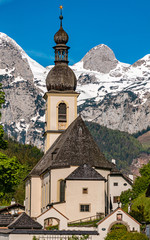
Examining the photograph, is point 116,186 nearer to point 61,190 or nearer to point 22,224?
point 61,190

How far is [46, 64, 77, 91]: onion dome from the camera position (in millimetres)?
86938

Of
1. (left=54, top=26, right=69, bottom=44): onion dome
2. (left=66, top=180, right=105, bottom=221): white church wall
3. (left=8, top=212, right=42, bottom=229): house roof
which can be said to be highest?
(left=54, top=26, right=69, bottom=44): onion dome

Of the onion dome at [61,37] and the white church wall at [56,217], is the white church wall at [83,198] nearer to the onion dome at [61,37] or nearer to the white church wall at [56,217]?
the white church wall at [56,217]

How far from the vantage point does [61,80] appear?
86938mm

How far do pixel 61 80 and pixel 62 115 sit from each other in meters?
4.82

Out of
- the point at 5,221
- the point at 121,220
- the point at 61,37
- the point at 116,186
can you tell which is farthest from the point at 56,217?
the point at 61,37

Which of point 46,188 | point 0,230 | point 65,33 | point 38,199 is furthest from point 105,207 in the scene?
point 65,33

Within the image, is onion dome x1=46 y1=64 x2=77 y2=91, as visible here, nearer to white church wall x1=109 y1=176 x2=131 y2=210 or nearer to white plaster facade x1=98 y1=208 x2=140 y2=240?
white church wall x1=109 y1=176 x2=131 y2=210

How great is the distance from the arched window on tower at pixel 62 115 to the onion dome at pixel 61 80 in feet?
8.01

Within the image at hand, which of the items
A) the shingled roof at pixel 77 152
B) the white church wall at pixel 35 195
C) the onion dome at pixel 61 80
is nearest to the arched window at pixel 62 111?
the onion dome at pixel 61 80

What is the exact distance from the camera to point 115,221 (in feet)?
145

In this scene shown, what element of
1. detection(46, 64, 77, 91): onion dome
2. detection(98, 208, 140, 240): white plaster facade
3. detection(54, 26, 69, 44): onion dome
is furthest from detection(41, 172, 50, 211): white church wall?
detection(98, 208, 140, 240): white plaster facade

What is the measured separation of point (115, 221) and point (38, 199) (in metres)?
35.2

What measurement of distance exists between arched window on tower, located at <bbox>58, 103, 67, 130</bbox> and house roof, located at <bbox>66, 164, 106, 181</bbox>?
23.4 m
